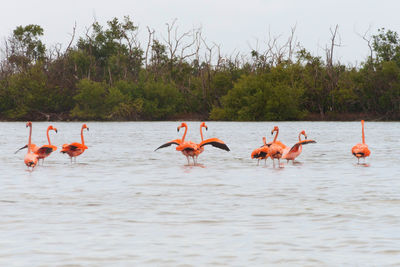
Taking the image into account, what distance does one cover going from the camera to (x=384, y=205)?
11.5 meters

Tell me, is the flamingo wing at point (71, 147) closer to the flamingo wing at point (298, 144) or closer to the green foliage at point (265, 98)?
the flamingo wing at point (298, 144)

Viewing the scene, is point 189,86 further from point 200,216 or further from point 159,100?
point 200,216

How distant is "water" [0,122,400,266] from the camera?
775cm

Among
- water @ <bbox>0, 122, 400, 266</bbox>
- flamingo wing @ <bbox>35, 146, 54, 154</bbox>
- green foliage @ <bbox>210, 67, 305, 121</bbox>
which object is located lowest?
water @ <bbox>0, 122, 400, 266</bbox>

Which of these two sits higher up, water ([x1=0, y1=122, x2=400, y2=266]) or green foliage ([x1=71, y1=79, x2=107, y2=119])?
green foliage ([x1=71, y1=79, x2=107, y2=119])

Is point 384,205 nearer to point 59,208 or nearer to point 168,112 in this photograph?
point 59,208

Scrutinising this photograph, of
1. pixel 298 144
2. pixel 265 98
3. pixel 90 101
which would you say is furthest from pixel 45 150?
pixel 90 101

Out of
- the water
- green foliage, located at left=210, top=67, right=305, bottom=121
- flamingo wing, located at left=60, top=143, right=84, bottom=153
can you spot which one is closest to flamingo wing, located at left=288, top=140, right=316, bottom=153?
the water

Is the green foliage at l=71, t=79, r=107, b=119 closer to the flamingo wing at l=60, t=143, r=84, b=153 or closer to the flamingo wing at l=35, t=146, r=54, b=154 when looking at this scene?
the flamingo wing at l=60, t=143, r=84, b=153

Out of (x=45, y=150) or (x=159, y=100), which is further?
(x=159, y=100)

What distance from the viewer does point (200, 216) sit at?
410 inches

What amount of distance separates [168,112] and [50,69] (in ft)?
48.8

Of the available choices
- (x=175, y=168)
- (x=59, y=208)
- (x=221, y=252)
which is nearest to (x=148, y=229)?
(x=221, y=252)

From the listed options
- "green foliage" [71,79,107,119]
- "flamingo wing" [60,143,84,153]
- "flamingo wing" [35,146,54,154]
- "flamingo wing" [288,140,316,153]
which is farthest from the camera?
"green foliage" [71,79,107,119]
